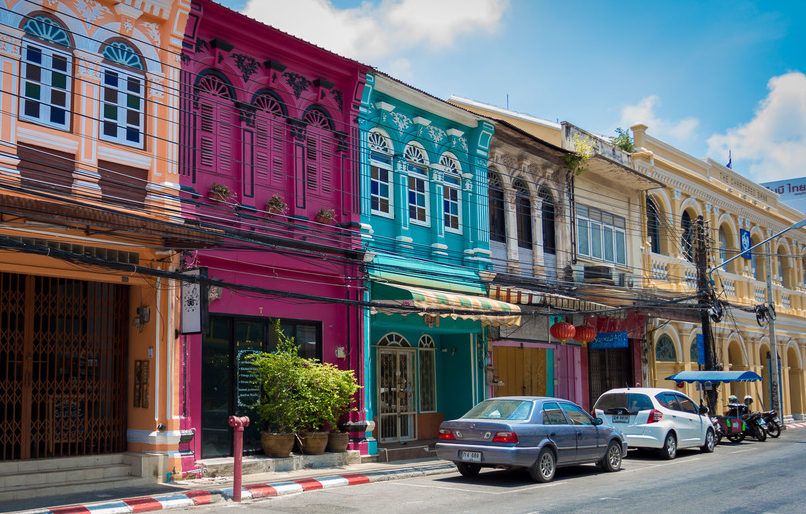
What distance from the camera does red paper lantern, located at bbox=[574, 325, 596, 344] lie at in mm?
24031

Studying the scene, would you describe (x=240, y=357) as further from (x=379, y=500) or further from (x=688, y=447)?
(x=688, y=447)

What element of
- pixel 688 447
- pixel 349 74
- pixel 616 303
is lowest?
pixel 688 447

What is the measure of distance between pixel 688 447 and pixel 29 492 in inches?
594

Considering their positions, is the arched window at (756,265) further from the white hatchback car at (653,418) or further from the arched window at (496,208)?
the white hatchback car at (653,418)

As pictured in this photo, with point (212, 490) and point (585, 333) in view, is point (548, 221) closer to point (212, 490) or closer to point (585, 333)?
point (585, 333)

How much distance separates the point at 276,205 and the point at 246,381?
11.5 ft

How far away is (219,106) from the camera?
16000 mm

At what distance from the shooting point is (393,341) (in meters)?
20.9

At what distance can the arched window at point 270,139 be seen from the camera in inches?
657

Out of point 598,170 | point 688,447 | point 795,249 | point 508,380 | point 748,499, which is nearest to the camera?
point 748,499

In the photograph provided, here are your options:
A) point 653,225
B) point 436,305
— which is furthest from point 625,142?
point 436,305

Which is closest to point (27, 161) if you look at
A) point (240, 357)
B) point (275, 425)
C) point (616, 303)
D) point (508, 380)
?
point (240, 357)

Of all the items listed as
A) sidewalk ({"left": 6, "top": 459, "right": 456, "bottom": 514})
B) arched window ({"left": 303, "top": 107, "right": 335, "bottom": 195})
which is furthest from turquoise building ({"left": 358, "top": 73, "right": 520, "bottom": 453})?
sidewalk ({"left": 6, "top": 459, "right": 456, "bottom": 514})

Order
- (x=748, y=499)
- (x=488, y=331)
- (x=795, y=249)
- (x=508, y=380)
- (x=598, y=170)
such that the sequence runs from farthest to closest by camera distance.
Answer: (x=795, y=249), (x=598, y=170), (x=508, y=380), (x=488, y=331), (x=748, y=499)
